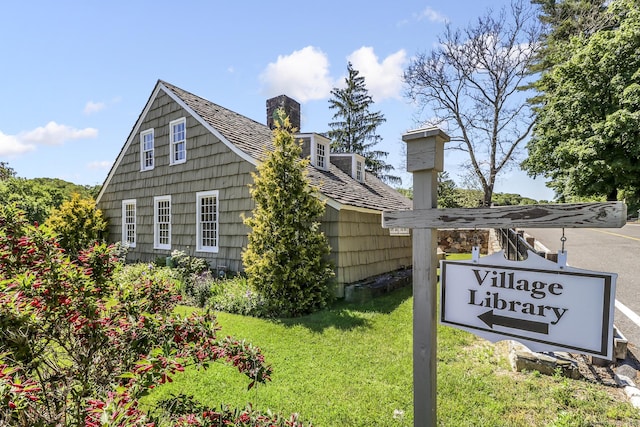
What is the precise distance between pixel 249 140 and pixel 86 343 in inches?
358

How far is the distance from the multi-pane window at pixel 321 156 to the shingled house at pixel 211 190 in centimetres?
4

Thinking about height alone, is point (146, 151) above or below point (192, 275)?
above

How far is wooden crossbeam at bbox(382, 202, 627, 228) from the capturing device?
5.24 ft

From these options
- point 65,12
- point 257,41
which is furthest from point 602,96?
point 65,12

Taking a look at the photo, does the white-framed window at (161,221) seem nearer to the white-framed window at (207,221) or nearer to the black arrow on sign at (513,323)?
the white-framed window at (207,221)

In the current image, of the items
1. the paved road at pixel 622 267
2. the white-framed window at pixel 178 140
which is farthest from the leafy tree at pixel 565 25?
the white-framed window at pixel 178 140

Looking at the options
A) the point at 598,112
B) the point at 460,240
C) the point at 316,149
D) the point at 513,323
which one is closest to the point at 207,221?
the point at 316,149

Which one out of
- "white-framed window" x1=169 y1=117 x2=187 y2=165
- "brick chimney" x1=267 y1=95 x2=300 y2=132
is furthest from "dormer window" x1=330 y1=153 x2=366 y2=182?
"white-framed window" x1=169 y1=117 x2=187 y2=165

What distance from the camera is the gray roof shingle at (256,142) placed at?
895 cm

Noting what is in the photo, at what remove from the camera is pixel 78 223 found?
505 inches

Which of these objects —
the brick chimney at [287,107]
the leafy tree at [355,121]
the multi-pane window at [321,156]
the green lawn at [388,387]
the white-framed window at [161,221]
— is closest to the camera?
the green lawn at [388,387]

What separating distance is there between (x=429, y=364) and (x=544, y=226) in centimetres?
114

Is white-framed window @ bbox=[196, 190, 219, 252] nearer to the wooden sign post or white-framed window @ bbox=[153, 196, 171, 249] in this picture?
white-framed window @ bbox=[153, 196, 171, 249]

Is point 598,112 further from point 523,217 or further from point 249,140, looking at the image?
point 523,217
